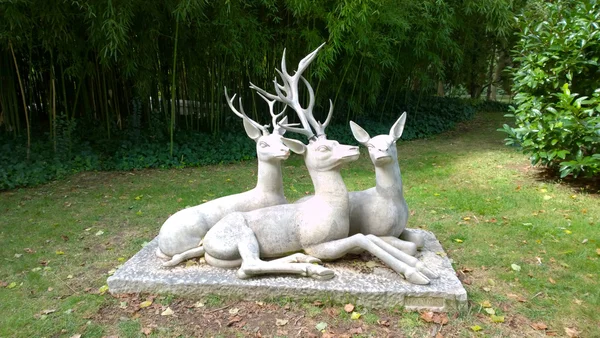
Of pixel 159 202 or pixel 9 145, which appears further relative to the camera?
pixel 9 145

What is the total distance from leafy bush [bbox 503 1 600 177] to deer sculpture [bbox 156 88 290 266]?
3653 millimetres

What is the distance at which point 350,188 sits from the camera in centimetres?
540

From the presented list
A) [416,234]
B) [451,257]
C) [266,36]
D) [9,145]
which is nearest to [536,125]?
[451,257]

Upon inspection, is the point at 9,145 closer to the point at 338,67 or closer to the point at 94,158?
the point at 94,158

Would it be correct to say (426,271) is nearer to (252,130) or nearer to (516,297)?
(516,297)

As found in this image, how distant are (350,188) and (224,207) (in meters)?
2.83

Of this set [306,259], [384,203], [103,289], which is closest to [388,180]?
[384,203]

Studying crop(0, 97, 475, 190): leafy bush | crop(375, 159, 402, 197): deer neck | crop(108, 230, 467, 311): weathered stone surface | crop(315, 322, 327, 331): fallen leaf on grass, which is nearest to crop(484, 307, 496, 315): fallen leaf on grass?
crop(108, 230, 467, 311): weathered stone surface

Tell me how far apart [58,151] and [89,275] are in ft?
12.9

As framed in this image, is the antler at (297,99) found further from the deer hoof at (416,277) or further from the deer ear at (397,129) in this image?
the deer hoof at (416,277)

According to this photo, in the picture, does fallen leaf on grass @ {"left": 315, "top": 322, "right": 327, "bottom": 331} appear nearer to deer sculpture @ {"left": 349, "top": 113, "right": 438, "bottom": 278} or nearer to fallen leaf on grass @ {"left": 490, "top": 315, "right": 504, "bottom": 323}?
deer sculpture @ {"left": 349, "top": 113, "right": 438, "bottom": 278}

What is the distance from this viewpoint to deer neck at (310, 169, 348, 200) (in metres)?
2.57

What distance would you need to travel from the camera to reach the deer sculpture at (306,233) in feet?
8.20

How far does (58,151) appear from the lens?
20.5ft
